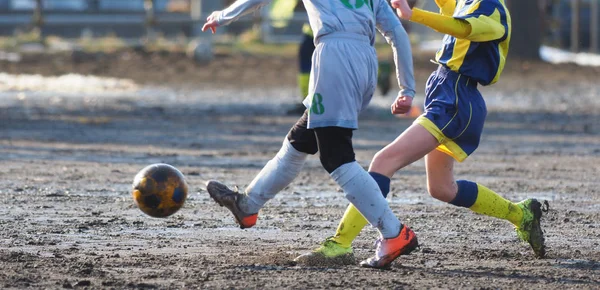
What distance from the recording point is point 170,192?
7203 millimetres

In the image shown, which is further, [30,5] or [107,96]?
[30,5]

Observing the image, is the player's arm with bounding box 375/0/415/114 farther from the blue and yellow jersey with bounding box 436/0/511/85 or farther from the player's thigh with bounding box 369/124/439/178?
the blue and yellow jersey with bounding box 436/0/511/85

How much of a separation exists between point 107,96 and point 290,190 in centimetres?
1116

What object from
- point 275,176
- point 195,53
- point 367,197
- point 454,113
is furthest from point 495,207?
point 195,53

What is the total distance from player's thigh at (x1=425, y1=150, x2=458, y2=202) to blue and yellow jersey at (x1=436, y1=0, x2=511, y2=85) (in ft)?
1.61

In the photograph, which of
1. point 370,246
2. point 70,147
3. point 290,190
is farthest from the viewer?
point 70,147

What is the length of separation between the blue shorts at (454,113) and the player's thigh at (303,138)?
582 mm

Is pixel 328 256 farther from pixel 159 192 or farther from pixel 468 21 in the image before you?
pixel 468 21

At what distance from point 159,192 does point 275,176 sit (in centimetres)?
66

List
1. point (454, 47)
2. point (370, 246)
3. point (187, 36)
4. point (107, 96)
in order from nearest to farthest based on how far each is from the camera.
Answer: point (454, 47), point (370, 246), point (107, 96), point (187, 36)

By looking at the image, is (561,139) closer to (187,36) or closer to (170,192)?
(170,192)

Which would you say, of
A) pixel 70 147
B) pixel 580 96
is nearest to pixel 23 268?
pixel 70 147

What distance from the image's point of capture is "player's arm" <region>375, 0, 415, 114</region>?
6.84 metres

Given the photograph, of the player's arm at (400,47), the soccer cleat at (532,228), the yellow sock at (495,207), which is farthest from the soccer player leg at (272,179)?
the soccer cleat at (532,228)
